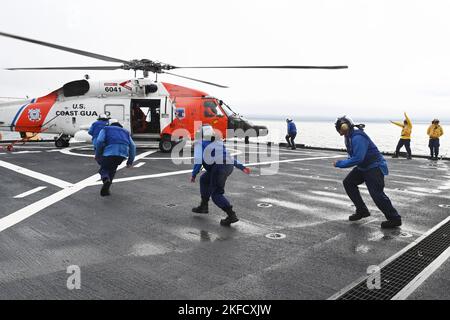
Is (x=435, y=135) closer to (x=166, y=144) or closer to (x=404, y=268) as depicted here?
(x=166, y=144)

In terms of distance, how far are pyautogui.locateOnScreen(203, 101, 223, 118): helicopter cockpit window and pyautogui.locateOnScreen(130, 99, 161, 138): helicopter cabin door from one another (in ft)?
7.05

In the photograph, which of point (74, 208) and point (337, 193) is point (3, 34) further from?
point (337, 193)

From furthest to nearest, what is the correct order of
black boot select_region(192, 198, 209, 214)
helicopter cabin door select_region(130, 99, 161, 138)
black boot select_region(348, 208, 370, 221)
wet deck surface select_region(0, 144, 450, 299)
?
1. helicopter cabin door select_region(130, 99, 161, 138)
2. black boot select_region(192, 198, 209, 214)
3. black boot select_region(348, 208, 370, 221)
4. wet deck surface select_region(0, 144, 450, 299)

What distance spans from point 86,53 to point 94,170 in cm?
370

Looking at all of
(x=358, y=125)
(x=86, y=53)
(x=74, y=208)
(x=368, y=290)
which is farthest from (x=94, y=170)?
(x=368, y=290)

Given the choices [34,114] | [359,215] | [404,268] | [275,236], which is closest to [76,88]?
[34,114]

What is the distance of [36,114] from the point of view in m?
16.4

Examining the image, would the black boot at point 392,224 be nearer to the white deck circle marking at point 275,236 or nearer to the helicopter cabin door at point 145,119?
the white deck circle marking at point 275,236

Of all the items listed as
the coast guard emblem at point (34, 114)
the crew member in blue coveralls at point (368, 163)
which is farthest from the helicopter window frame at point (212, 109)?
the crew member in blue coveralls at point (368, 163)

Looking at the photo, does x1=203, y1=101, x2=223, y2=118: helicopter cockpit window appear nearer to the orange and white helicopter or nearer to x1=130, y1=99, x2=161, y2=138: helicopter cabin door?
the orange and white helicopter

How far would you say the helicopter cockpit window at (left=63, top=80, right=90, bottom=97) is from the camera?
1620cm

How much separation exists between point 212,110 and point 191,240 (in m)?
11.7

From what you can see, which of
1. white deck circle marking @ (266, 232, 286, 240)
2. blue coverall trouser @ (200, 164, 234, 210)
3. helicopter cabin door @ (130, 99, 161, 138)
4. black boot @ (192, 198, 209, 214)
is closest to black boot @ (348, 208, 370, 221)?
white deck circle marking @ (266, 232, 286, 240)

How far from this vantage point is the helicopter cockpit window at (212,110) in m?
16.3
